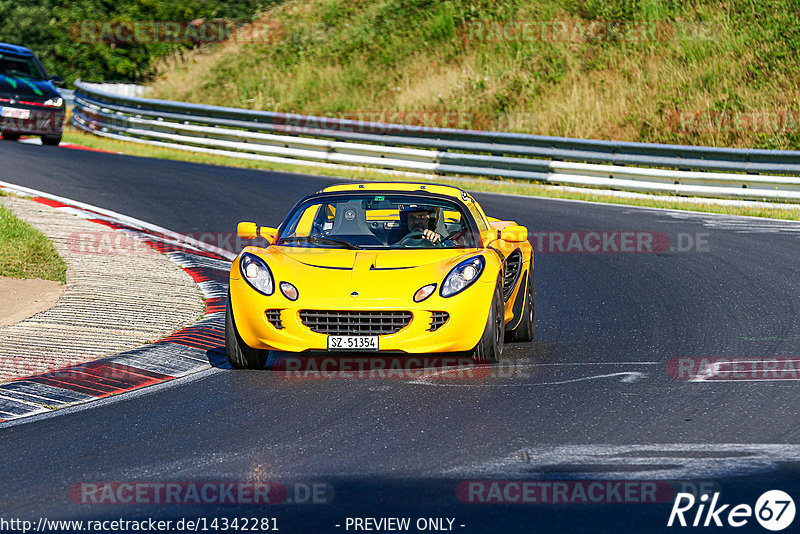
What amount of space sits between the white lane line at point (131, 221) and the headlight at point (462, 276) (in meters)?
5.63

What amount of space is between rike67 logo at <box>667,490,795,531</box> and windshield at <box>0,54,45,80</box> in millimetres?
22499

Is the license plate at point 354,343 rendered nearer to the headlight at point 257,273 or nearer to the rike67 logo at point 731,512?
the headlight at point 257,273

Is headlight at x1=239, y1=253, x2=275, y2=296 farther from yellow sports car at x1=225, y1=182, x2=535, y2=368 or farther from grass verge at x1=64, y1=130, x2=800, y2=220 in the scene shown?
grass verge at x1=64, y1=130, x2=800, y2=220

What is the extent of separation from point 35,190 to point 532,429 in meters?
13.2

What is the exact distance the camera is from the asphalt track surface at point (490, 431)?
5.20 m

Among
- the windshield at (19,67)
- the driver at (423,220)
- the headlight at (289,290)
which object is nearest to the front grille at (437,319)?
the headlight at (289,290)

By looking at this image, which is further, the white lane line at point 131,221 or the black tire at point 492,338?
the white lane line at point 131,221

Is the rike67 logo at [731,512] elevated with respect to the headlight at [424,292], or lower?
lower

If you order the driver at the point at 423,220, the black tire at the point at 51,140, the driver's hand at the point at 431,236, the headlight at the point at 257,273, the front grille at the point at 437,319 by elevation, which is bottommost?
the front grille at the point at 437,319

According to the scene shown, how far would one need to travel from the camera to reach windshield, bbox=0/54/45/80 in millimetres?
25203

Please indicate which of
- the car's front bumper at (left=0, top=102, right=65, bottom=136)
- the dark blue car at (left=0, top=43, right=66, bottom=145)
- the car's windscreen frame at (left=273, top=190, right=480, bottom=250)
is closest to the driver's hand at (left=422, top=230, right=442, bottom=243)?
the car's windscreen frame at (left=273, top=190, right=480, bottom=250)

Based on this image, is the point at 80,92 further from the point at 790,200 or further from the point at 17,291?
the point at 17,291

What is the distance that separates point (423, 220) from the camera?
9523mm

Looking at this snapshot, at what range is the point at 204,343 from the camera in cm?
932
